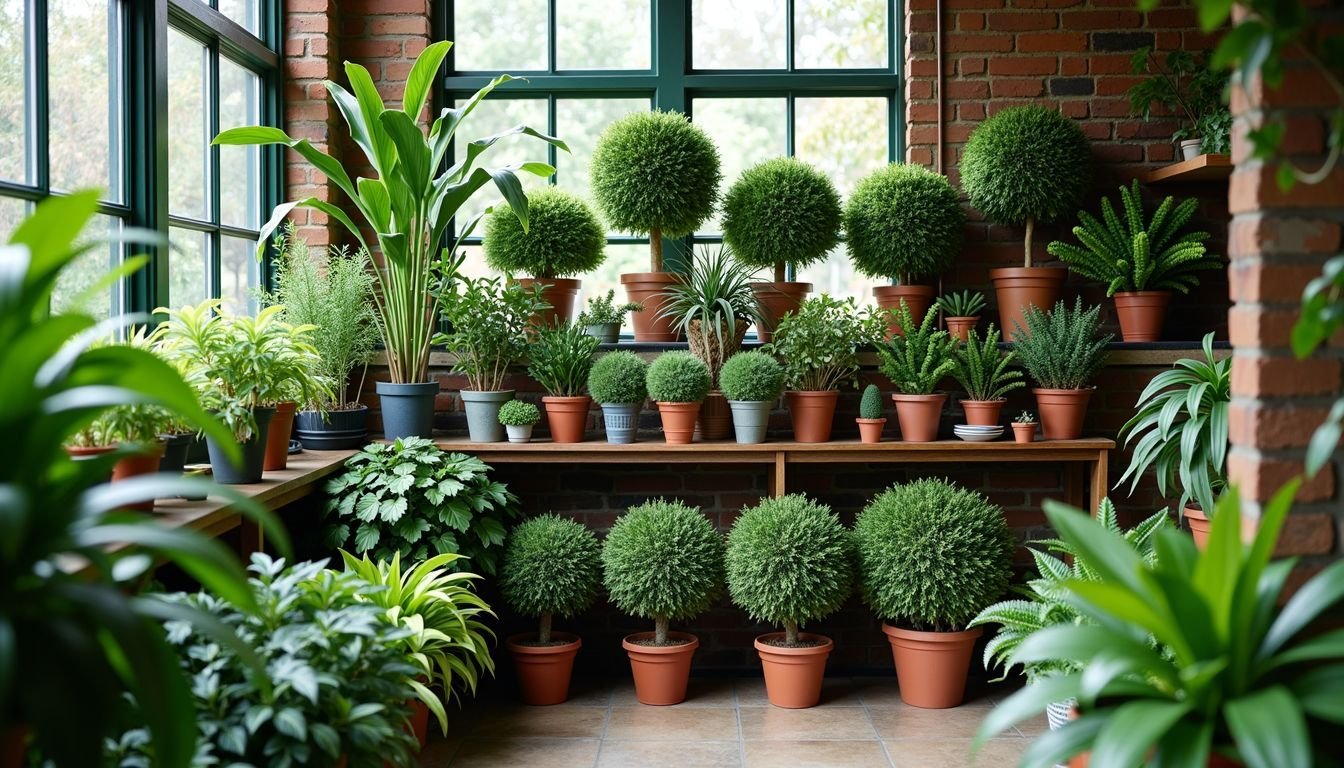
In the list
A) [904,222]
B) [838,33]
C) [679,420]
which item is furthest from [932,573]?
[838,33]

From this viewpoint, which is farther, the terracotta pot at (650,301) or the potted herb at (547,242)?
the terracotta pot at (650,301)

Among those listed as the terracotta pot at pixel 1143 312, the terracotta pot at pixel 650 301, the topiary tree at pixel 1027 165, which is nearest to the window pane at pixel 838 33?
the topiary tree at pixel 1027 165

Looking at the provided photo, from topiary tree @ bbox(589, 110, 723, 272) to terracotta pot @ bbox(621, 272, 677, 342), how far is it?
19 centimetres

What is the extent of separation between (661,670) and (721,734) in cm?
39

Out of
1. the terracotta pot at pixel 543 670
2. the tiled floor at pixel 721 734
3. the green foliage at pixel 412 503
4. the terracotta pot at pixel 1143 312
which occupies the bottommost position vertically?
the tiled floor at pixel 721 734

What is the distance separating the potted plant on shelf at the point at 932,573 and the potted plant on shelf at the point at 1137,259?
3.16 feet

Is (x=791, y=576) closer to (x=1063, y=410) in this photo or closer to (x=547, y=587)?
(x=547, y=587)

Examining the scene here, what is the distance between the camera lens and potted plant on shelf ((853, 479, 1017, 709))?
12.4ft

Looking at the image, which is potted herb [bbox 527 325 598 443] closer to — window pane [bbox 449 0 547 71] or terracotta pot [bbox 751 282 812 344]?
terracotta pot [bbox 751 282 812 344]

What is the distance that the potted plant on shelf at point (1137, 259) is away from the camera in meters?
4.12

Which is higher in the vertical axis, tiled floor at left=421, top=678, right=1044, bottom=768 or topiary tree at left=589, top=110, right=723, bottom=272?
topiary tree at left=589, top=110, right=723, bottom=272

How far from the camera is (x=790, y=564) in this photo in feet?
12.4

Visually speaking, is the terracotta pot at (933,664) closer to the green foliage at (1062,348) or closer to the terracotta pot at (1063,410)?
the terracotta pot at (1063,410)

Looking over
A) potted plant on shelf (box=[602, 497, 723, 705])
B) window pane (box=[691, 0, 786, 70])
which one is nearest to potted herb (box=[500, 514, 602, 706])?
potted plant on shelf (box=[602, 497, 723, 705])
